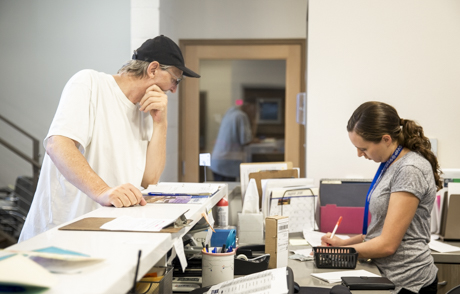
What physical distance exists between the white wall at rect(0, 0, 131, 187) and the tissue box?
2636mm

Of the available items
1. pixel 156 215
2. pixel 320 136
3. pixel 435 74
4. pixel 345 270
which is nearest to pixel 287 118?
pixel 320 136

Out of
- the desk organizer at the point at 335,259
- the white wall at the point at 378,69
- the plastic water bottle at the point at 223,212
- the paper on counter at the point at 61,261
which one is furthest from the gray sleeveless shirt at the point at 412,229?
the paper on counter at the point at 61,261

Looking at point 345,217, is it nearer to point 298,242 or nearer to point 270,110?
point 298,242

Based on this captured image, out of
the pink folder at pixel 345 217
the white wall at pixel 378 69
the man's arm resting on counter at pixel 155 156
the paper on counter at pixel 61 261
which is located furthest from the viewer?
the white wall at pixel 378 69

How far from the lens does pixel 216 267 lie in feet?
4.27

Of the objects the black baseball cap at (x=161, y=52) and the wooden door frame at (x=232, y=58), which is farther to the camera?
the wooden door frame at (x=232, y=58)

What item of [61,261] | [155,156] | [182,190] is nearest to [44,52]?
[155,156]

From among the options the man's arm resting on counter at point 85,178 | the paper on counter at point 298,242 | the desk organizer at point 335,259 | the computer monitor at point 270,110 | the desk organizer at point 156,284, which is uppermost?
the computer monitor at point 270,110

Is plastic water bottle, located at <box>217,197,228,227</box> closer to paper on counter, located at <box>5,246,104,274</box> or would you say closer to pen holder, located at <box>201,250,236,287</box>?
pen holder, located at <box>201,250,236,287</box>

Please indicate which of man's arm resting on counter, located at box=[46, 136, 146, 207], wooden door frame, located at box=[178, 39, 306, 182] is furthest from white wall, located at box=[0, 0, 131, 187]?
man's arm resting on counter, located at box=[46, 136, 146, 207]

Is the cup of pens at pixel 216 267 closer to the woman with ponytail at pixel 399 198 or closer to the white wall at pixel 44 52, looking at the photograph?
the woman with ponytail at pixel 399 198

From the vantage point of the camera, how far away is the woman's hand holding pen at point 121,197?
4.23 feet

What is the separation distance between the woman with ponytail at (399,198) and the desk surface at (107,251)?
0.94 meters

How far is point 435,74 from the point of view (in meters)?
2.68
